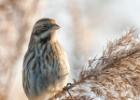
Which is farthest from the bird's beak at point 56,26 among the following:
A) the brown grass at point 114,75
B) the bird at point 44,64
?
the brown grass at point 114,75

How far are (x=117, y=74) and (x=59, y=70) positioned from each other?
1481mm

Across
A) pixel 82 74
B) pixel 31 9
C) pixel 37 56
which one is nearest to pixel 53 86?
pixel 37 56

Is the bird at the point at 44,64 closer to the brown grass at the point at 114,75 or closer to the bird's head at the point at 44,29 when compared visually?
the bird's head at the point at 44,29

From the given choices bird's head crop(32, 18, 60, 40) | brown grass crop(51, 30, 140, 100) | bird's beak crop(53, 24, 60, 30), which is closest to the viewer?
brown grass crop(51, 30, 140, 100)

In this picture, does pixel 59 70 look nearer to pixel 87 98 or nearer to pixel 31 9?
pixel 31 9

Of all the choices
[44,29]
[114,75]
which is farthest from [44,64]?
[114,75]

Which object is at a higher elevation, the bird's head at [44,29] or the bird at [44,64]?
the bird's head at [44,29]

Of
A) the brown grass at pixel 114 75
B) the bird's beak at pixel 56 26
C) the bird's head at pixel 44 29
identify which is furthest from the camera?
the bird's head at pixel 44 29

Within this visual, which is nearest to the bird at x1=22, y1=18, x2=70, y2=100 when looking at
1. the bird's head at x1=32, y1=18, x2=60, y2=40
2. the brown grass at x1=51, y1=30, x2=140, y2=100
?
the bird's head at x1=32, y1=18, x2=60, y2=40

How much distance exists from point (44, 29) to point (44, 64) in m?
0.38

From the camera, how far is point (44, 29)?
13.6 feet

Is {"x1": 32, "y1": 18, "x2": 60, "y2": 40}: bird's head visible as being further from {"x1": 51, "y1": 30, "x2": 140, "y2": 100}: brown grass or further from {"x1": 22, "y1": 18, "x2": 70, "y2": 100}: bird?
{"x1": 51, "y1": 30, "x2": 140, "y2": 100}: brown grass

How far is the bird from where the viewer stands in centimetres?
386

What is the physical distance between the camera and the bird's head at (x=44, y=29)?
13.0 feet
